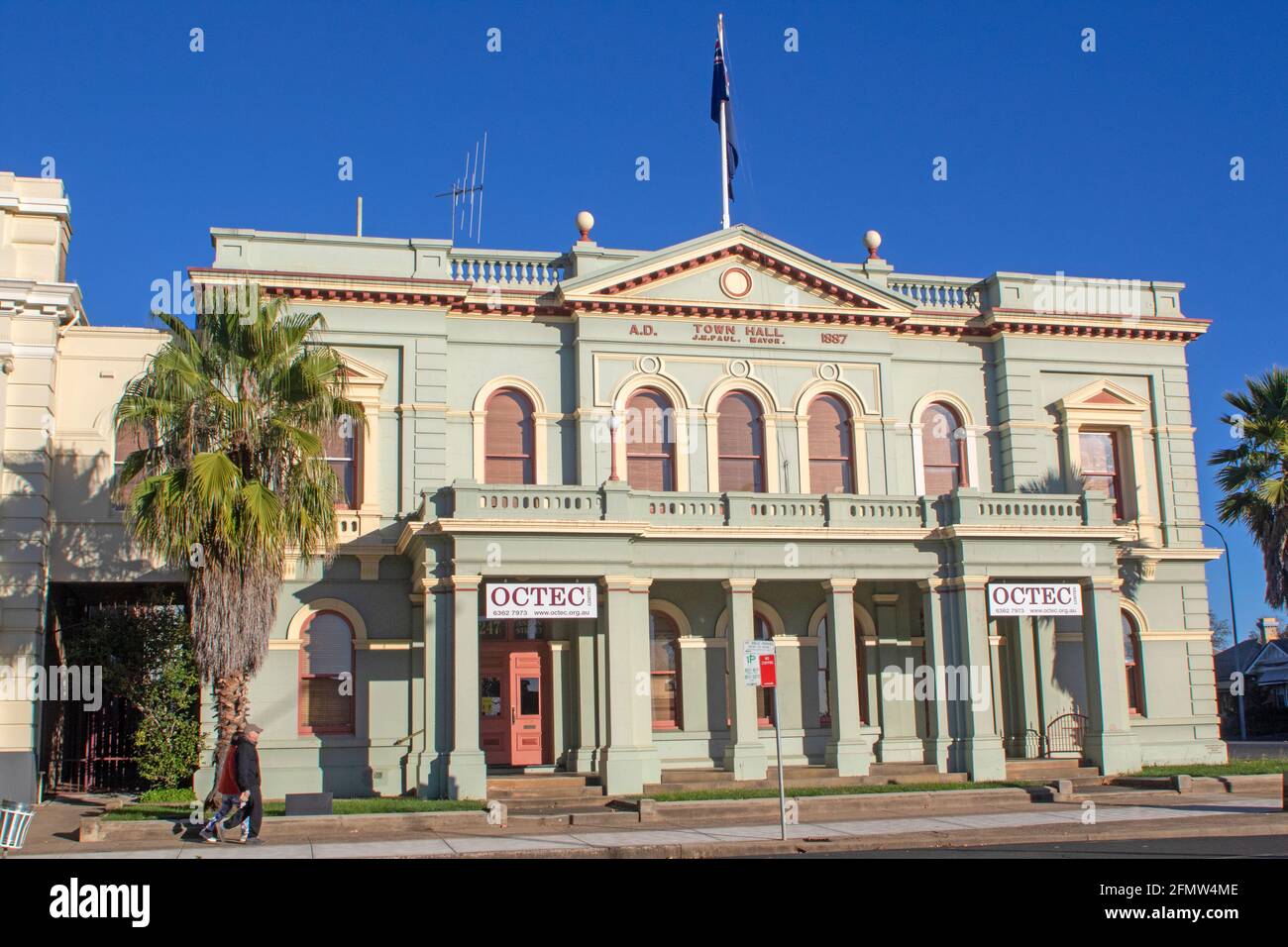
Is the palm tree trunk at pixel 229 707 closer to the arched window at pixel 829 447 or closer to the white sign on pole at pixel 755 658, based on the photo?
the white sign on pole at pixel 755 658

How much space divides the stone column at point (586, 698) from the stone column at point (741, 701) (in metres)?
2.63

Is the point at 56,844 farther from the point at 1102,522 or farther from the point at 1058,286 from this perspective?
the point at 1058,286

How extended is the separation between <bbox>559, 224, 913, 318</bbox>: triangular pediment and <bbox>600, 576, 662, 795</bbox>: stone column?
673 cm

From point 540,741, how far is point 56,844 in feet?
33.9

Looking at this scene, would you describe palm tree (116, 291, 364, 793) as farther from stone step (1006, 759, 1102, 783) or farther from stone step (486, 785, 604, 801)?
stone step (1006, 759, 1102, 783)

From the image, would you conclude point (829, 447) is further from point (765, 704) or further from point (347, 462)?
point (347, 462)

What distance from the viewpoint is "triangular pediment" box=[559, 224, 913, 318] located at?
92.9 ft

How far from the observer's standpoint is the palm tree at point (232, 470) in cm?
2075

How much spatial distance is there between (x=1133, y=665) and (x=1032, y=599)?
4.77 metres

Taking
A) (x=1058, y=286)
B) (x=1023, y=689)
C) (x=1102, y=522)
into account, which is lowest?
(x=1023, y=689)

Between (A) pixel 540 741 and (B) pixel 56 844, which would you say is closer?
(B) pixel 56 844
